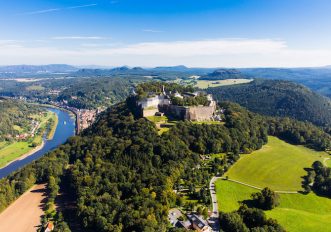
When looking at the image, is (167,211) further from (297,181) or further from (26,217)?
(297,181)

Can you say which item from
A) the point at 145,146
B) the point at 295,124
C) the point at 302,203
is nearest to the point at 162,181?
the point at 145,146

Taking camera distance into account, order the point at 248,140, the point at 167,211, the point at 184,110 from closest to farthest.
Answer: the point at 167,211, the point at 248,140, the point at 184,110

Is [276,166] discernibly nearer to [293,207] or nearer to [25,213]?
[293,207]

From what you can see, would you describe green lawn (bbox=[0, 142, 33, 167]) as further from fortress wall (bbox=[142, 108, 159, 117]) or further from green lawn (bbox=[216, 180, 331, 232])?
green lawn (bbox=[216, 180, 331, 232])

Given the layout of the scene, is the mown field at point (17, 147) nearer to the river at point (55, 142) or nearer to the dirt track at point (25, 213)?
the river at point (55, 142)

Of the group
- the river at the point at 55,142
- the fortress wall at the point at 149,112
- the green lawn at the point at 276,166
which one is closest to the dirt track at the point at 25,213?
the river at the point at 55,142

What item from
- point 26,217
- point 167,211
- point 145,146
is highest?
point 145,146

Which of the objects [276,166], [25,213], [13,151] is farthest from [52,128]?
[276,166]
